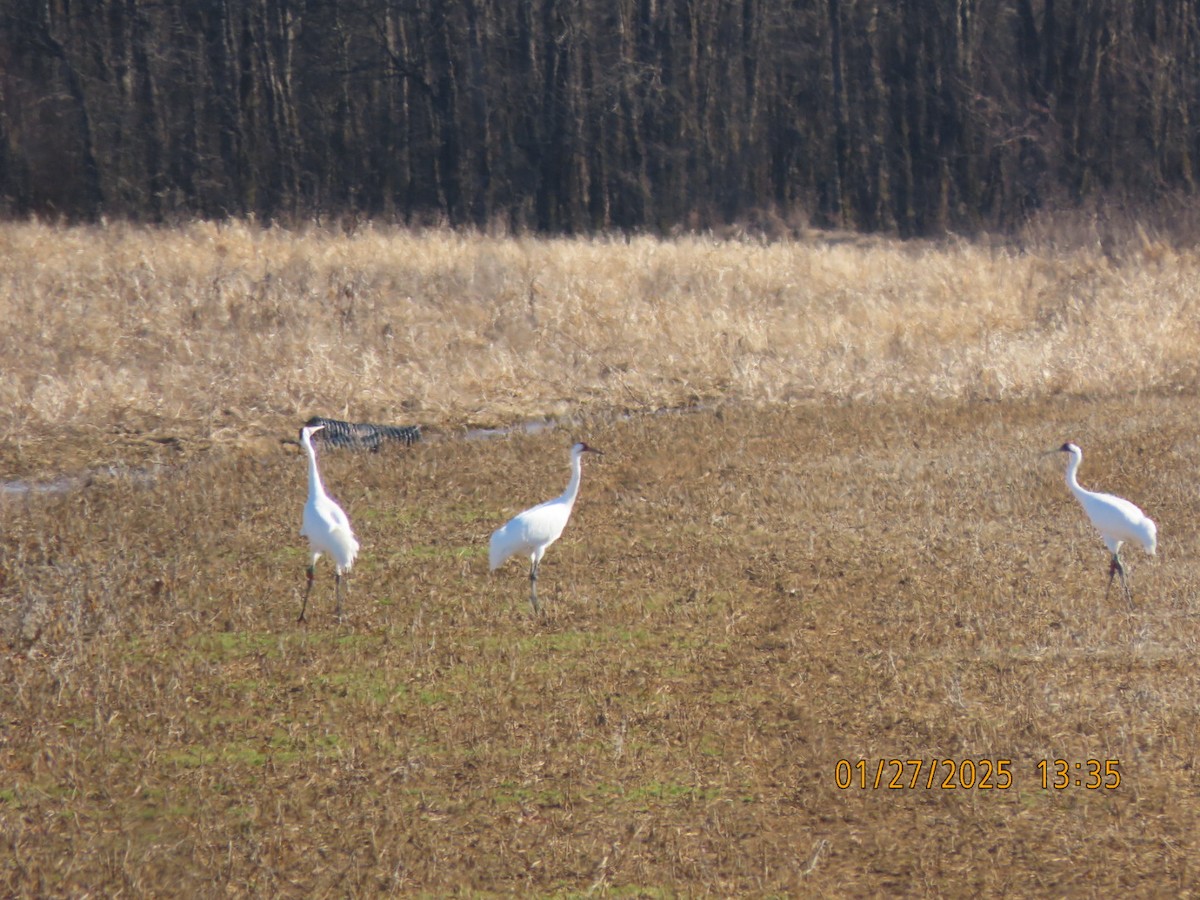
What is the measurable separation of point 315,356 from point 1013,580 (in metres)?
9.49

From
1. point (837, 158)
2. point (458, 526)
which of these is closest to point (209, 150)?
point (837, 158)

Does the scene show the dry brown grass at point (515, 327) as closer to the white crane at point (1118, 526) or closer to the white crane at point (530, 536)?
the white crane at point (530, 536)

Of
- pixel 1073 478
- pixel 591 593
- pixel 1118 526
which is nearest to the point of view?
pixel 1118 526

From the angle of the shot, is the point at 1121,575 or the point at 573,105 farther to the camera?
the point at 573,105

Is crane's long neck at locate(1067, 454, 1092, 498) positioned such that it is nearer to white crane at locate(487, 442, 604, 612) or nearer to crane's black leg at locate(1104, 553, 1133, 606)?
crane's black leg at locate(1104, 553, 1133, 606)

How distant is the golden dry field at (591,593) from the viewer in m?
5.84

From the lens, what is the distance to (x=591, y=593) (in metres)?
9.34

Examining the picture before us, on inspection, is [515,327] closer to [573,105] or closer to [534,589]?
[534,589]

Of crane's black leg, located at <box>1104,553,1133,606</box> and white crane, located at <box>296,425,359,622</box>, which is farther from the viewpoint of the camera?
crane's black leg, located at <box>1104,553,1133,606</box>

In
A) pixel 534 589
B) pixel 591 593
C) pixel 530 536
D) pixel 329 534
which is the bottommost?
pixel 591 593

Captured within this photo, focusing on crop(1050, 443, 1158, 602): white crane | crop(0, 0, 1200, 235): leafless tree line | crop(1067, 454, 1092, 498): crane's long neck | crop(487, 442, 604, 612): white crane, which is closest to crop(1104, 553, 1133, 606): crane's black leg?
crop(1050, 443, 1158, 602): white crane

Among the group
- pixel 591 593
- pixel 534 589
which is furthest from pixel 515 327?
pixel 534 589

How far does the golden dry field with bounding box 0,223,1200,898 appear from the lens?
5.84m

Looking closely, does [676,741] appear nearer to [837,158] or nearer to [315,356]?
[315,356]
